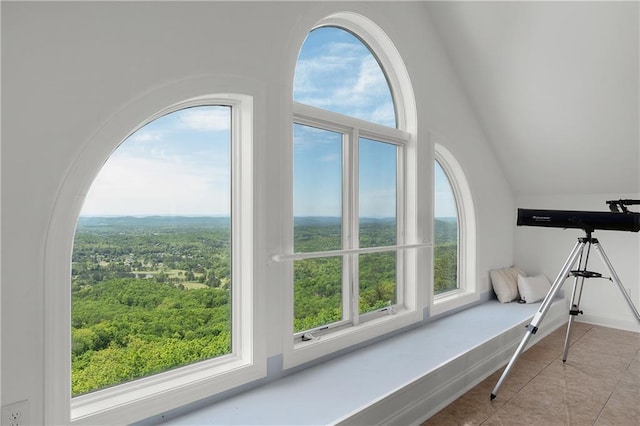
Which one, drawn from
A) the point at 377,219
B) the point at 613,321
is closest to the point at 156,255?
the point at 377,219

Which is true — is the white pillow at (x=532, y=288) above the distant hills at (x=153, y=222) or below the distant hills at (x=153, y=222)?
below

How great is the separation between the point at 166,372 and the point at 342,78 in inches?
75.0

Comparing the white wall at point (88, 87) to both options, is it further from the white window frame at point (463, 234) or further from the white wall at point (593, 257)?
the white wall at point (593, 257)

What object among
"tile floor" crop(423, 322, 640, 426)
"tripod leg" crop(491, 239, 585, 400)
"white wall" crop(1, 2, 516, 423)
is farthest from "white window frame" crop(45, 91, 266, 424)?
"tripod leg" crop(491, 239, 585, 400)

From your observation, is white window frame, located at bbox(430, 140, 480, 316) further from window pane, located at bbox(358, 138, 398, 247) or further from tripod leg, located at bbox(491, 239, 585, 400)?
tripod leg, located at bbox(491, 239, 585, 400)

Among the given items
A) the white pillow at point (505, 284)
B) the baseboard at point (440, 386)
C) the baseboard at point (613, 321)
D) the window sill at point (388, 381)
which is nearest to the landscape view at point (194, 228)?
the window sill at point (388, 381)

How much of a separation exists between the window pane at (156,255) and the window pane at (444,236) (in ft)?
6.61

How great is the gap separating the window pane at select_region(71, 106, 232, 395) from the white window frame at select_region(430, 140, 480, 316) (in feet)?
6.82

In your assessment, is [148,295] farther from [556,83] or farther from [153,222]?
[556,83]

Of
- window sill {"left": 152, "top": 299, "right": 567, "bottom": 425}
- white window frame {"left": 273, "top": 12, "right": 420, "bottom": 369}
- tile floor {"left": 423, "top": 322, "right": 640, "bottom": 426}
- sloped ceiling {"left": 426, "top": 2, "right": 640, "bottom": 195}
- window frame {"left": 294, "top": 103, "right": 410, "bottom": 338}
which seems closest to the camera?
window sill {"left": 152, "top": 299, "right": 567, "bottom": 425}

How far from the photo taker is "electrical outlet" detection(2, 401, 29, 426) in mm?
1216

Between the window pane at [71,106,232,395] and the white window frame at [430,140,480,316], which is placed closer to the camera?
the window pane at [71,106,232,395]

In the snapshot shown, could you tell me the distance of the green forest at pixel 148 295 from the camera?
1528mm

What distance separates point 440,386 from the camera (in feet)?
7.27
